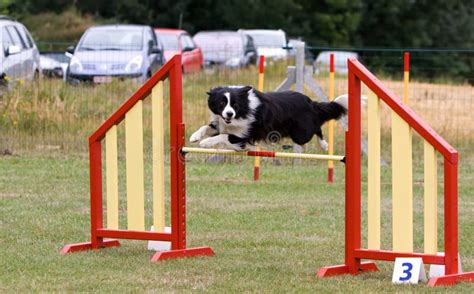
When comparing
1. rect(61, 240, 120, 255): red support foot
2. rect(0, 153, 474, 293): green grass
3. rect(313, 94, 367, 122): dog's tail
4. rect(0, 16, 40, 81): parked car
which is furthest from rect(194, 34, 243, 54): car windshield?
rect(61, 240, 120, 255): red support foot

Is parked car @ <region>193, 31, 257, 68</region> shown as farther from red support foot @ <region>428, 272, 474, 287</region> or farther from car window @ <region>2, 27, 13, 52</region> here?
red support foot @ <region>428, 272, 474, 287</region>

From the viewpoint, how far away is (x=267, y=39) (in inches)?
1097

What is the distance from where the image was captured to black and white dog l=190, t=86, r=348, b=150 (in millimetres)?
6883

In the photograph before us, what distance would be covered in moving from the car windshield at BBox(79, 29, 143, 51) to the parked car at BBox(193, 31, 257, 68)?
1361 mm

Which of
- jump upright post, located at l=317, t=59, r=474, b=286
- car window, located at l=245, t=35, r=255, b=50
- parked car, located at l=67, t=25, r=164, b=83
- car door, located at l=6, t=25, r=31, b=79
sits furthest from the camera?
car window, located at l=245, t=35, r=255, b=50

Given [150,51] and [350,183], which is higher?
[150,51]

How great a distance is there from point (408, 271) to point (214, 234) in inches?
91.9

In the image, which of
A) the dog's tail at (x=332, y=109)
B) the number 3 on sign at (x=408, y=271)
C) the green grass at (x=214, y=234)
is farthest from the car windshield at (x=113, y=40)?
the number 3 on sign at (x=408, y=271)

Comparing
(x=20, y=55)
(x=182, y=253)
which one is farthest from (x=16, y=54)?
(x=182, y=253)

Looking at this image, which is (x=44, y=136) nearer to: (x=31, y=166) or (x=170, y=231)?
(x=31, y=166)

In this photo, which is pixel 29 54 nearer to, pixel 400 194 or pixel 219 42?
pixel 219 42

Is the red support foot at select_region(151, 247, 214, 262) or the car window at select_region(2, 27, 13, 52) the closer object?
the red support foot at select_region(151, 247, 214, 262)

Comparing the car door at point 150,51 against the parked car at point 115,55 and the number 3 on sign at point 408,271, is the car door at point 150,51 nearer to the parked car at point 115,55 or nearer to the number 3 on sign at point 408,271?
the parked car at point 115,55

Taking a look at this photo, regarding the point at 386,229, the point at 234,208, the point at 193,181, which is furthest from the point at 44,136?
the point at 386,229
